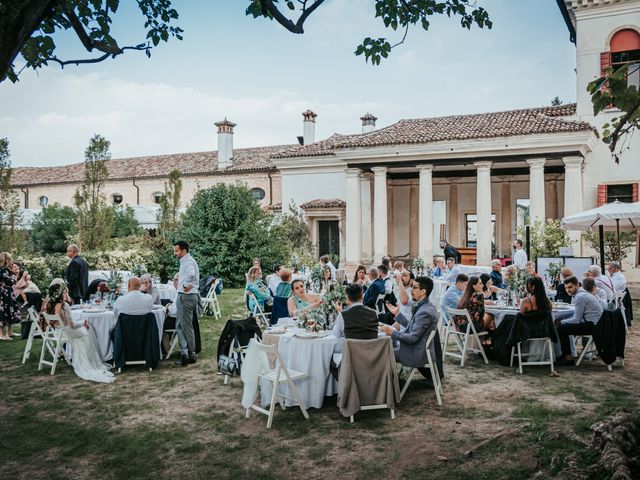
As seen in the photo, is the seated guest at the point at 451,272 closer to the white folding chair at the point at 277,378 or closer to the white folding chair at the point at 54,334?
the white folding chair at the point at 277,378

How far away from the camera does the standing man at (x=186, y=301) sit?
771 centimetres

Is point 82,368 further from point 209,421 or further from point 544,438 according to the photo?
point 544,438

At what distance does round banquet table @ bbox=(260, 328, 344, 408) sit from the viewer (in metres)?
5.80

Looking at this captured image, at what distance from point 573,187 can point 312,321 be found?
15.4m

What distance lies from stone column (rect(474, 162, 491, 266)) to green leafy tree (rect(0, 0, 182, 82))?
641 inches

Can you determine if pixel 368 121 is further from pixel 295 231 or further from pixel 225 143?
pixel 295 231

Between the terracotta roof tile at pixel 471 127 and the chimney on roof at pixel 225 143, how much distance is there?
852 centimetres

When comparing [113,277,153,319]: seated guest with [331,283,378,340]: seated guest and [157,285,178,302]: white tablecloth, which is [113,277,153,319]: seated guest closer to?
[331,283,378,340]: seated guest

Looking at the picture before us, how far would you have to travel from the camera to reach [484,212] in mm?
19984

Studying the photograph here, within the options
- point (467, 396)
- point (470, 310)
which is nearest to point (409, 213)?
point (470, 310)

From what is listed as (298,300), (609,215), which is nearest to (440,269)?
(609,215)

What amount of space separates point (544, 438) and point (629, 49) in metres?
19.7

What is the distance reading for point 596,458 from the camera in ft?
12.5

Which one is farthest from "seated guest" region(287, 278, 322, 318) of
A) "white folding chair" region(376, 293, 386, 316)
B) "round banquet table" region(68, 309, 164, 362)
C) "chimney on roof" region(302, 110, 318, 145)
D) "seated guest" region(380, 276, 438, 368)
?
"chimney on roof" region(302, 110, 318, 145)
